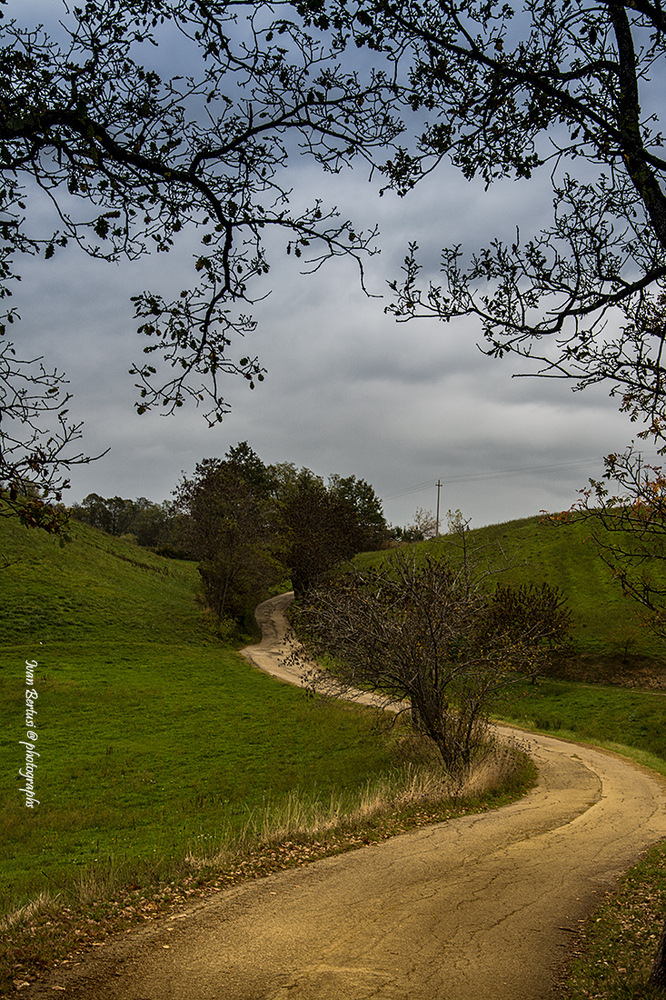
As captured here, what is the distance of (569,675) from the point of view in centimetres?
3747

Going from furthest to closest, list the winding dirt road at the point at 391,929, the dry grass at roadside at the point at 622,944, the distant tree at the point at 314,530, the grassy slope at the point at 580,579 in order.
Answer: the distant tree at the point at 314,530 → the grassy slope at the point at 580,579 → the winding dirt road at the point at 391,929 → the dry grass at roadside at the point at 622,944

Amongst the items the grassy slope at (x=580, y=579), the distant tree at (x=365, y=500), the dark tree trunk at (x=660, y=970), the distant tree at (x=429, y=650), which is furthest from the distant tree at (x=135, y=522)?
the dark tree trunk at (x=660, y=970)

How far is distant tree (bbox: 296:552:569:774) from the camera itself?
16.0 m

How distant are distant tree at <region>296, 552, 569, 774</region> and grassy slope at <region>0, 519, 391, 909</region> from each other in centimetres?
392

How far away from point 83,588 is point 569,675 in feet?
95.6

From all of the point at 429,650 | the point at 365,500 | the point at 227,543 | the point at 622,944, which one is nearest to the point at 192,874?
the point at 622,944

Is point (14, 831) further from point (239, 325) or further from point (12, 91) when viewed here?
point (12, 91)

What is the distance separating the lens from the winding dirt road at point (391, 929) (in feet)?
17.3

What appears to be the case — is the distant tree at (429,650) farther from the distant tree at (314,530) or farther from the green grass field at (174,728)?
the distant tree at (314,530)

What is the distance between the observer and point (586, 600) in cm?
4644

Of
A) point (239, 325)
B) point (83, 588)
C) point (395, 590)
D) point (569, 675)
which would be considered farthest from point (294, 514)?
point (239, 325)

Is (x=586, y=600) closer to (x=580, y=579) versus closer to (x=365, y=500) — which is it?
(x=580, y=579)

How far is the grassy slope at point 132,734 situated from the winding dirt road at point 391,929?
2.57 metres

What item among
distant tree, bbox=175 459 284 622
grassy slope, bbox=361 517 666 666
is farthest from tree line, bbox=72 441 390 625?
grassy slope, bbox=361 517 666 666
